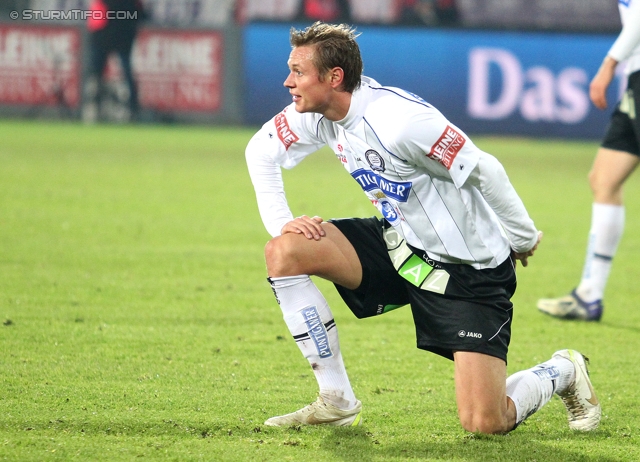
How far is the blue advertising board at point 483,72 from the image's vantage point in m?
17.2

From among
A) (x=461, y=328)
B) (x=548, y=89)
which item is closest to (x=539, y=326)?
(x=461, y=328)

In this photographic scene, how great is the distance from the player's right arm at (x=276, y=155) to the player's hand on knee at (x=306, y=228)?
13cm

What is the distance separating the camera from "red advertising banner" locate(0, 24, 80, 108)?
56.9 ft

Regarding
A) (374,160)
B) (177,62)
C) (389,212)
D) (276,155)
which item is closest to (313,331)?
(389,212)

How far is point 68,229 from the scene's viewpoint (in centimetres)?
802

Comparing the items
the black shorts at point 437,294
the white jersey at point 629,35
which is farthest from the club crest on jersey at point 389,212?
the white jersey at point 629,35

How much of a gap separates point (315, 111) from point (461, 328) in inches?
39.1

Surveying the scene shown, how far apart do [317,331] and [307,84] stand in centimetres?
94

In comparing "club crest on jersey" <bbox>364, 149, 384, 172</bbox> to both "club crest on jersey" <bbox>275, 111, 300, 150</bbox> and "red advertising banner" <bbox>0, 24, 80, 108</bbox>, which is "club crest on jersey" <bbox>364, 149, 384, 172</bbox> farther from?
"red advertising banner" <bbox>0, 24, 80, 108</bbox>

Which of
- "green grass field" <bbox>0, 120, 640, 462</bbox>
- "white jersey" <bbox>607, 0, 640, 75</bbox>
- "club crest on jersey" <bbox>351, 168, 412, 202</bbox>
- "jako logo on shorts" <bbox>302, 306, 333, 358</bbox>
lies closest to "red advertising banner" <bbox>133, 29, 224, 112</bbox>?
"green grass field" <bbox>0, 120, 640, 462</bbox>

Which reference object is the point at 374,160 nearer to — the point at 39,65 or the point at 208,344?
the point at 208,344

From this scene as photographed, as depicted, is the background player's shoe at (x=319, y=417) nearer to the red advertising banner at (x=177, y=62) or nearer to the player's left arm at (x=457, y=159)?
the player's left arm at (x=457, y=159)

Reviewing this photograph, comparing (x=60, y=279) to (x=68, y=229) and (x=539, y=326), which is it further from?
(x=539, y=326)

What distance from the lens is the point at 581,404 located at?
12.8 ft
